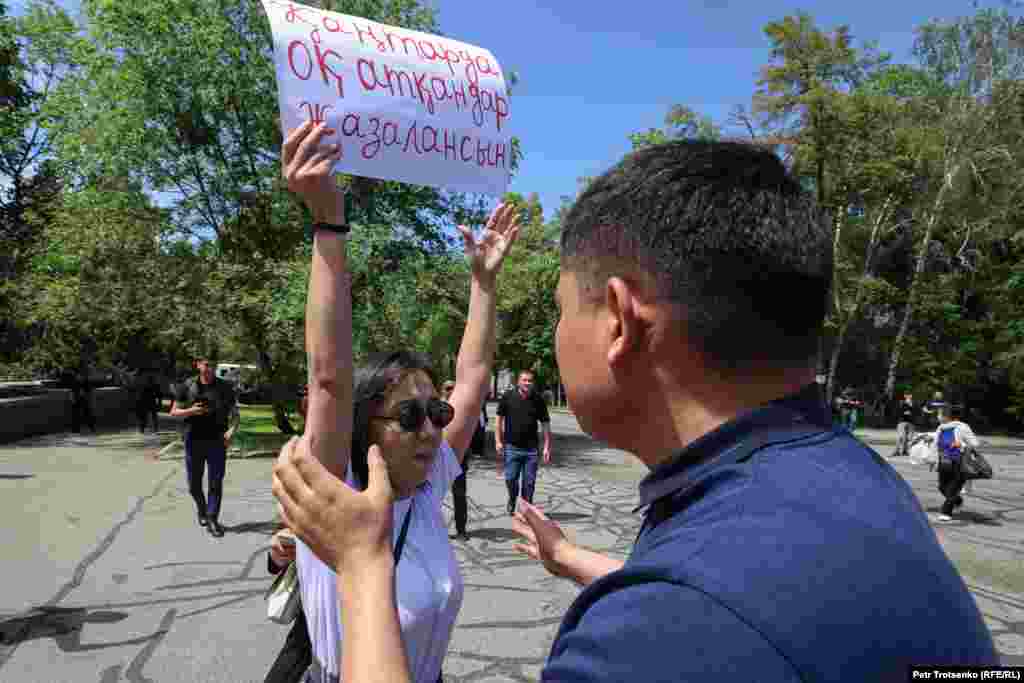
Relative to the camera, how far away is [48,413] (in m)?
20.3

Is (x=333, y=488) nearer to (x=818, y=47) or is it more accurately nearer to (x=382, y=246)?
(x=382, y=246)

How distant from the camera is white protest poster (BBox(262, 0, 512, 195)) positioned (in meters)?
2.03

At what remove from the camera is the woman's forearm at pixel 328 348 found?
1897mm

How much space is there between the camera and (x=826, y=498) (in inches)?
33.9

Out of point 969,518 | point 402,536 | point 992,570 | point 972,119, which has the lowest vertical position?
point 969,518

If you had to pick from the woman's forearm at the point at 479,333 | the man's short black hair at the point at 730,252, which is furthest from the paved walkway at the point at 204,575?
the man's short black hair at the point at 730,252

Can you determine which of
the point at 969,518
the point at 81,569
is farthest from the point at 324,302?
the point at 969,518

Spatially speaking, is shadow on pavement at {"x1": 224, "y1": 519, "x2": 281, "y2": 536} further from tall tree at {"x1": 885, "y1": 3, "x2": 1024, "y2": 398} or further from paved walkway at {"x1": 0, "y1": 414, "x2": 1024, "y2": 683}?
tall tree at {"x1": 885, "y1": 3, "x2": 1024, "y2": 398}

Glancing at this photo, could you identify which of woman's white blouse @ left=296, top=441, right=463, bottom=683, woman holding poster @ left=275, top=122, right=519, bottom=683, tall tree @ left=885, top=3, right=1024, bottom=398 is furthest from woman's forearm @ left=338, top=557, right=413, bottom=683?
tall tree @ left=885, top=3, right=1024, bottom=398

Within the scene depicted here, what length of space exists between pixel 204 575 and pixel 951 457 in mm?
8901

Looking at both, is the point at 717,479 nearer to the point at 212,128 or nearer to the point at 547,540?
the point at 547,540

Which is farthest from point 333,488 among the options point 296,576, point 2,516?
point 2,516

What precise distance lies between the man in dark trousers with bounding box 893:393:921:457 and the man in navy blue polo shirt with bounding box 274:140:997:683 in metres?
19.1

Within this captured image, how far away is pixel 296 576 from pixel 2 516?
8.66 m
